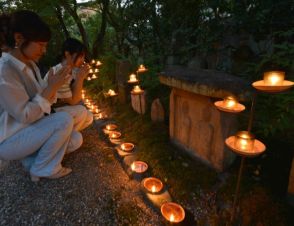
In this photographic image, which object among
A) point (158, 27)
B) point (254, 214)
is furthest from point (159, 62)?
point (254, 214)

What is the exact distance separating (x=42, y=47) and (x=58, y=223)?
6.33 ft

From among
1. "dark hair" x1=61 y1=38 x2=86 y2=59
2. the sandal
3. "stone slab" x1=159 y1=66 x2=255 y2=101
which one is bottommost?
the sandal

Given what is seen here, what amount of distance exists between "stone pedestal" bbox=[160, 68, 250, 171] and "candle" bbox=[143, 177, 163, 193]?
0.68 m

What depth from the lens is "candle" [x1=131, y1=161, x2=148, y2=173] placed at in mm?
2923

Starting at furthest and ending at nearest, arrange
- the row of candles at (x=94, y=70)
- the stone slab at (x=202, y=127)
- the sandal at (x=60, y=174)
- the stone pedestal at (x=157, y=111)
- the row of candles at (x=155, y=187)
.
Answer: the row of candles at (x=94, y=70)
the stone pedestal at (x=157, y=111)
the sandal at (x=60, y=174)
the stone slab at (x=202, y=127)
the row of candles at (x=155, y=187)

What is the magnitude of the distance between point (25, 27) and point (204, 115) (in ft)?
7.27

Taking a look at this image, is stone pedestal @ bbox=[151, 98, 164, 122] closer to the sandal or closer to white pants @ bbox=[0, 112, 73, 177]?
white pants @ bbox=[0, 112, 73, 177]

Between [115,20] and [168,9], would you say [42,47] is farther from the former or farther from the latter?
[115,20]

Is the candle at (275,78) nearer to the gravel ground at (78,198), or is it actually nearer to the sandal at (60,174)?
the gravel ground at (78,198)

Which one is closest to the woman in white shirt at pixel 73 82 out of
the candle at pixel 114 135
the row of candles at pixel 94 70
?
the candle at pixel 114 135

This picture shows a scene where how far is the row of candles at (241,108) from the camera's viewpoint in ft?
4.76

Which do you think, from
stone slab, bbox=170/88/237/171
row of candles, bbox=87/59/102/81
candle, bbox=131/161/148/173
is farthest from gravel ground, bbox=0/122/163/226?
row of candles, bbox=87/59/102/81


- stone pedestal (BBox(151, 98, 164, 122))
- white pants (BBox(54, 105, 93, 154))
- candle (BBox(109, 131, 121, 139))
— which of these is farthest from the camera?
candle (BBox(109, 131, 121, 139))

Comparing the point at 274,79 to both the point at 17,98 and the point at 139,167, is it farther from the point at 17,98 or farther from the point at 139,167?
the point at 17,98
